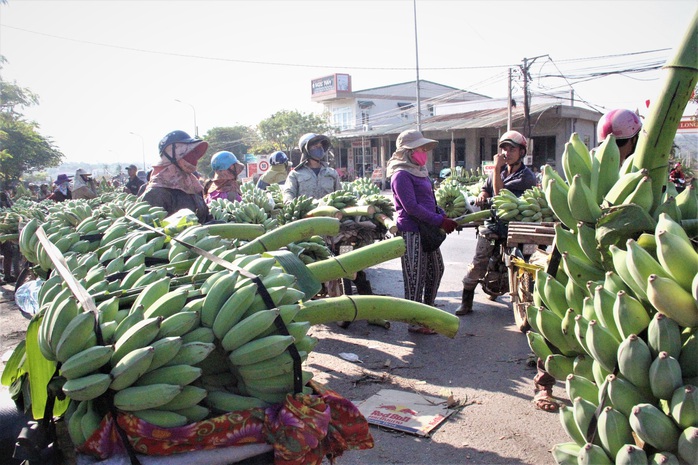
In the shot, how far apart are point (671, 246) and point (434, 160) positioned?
32846 mm

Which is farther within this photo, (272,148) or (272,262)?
(272,148)

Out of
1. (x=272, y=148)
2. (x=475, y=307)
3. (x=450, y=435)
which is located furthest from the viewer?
(x=272, y=148)

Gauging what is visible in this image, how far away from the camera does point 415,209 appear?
521 cm

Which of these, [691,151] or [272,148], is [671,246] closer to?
[691,151]

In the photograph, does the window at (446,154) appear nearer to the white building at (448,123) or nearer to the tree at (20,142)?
the white building at (448,123)

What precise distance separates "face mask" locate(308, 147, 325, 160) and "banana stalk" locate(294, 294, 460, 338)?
465 centimetres

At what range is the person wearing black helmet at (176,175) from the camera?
4.50 metres

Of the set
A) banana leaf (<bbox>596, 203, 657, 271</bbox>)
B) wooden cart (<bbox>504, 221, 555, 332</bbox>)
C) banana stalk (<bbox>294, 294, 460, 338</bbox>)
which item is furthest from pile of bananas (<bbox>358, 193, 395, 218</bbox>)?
banana leaf (<bbox>596, 203, 657, 271</bbox>)

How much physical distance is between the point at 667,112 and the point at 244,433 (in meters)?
1.73

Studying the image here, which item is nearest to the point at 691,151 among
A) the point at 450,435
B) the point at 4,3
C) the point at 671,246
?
the point at 450,435

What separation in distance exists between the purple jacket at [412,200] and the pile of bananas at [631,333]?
3.11 m

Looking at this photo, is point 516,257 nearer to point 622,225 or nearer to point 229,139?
point 622,225

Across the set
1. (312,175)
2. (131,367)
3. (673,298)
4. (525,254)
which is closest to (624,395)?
(673,298)

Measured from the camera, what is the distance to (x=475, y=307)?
21.1 ft
